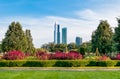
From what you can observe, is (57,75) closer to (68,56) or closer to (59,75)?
(59,75)

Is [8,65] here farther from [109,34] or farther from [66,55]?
[109,34]

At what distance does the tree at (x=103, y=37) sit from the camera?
59344 millimetres

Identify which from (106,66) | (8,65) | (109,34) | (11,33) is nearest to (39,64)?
(8,65)

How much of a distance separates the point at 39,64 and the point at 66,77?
11.9 metres

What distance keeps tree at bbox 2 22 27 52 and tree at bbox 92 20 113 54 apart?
15491 millimetres

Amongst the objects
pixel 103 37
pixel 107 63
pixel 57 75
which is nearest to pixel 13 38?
pixel 103 37

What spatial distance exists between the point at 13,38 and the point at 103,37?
17.9 meters

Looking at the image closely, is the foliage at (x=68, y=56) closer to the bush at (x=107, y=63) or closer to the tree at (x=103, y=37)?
the bush at (x=107, y=63)

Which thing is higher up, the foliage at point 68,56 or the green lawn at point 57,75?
the foliage at point 68,56

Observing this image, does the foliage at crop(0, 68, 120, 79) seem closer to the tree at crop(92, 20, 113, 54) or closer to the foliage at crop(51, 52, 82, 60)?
the foliage at crop(51, 52, 82, 60)

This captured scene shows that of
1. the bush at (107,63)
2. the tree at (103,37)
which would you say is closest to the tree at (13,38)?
the tree at (103,37)

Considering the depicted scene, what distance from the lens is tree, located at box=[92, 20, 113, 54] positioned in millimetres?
59344

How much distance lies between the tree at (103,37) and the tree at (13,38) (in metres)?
15.5

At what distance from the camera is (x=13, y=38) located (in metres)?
65.5
